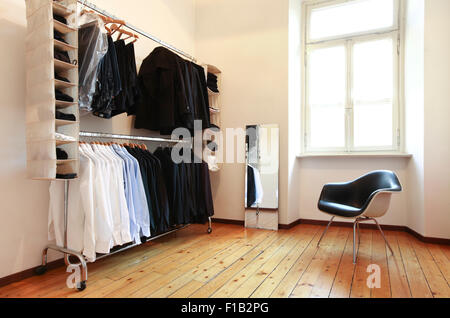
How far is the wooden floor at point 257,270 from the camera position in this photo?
1.86m

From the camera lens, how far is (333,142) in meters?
3.96

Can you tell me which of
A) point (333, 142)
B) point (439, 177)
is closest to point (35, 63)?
point (333, 142)

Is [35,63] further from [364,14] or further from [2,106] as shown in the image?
[364,14]

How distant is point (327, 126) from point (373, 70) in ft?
3.07

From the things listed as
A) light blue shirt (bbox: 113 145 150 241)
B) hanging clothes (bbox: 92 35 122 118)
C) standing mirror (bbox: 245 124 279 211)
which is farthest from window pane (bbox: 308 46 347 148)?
hanging clothes (bbox: 92 35 122 118)

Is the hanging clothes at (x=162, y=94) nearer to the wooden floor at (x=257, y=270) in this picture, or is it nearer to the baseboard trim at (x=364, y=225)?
the wooden floor at (x=257, y=270)

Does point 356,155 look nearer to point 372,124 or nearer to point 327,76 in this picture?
point 372,124

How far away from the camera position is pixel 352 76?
3.85 meters

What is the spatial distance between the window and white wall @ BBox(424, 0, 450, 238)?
0.68 meters

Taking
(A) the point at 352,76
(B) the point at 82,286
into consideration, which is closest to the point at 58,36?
(B) the point at 82,286

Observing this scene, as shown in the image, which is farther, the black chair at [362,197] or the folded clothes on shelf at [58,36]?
the black chair at [362,197]

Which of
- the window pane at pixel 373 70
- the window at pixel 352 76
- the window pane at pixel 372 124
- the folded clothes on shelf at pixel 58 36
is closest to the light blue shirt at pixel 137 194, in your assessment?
the folded clothes on shelf at pixel 58 36

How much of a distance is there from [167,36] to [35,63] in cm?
197

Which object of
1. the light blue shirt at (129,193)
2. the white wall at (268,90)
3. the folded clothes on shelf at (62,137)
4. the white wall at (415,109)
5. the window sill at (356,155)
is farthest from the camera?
the white wall at (268,90)
